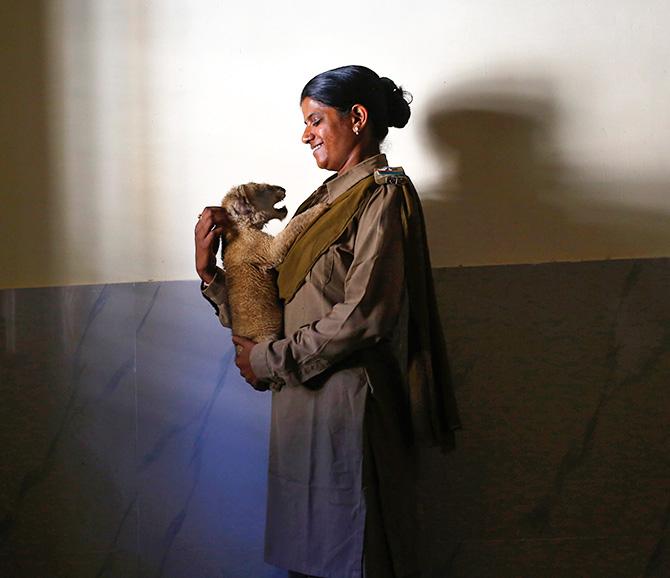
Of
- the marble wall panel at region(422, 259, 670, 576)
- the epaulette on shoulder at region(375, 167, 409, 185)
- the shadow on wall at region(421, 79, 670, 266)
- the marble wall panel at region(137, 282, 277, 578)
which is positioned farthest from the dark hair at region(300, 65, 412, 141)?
the marble wall panel at region(137, 282, 277, 578)

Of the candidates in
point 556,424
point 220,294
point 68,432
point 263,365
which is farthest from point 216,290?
point 556,424

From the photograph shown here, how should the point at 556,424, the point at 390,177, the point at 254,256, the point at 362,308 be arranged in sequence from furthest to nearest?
the point at 556,424 < the point at 254,256 < the point at 390,177 < the point at 362,308

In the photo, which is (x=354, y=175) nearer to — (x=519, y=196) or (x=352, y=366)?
(x=352, y=366)

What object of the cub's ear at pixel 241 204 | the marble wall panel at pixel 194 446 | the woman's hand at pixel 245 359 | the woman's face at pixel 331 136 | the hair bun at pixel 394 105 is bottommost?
the marble wall panel at pixel 194 446

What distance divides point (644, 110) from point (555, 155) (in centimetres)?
27

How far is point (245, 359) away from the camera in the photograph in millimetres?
1810

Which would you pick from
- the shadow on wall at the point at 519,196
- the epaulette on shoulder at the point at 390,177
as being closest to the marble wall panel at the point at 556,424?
the shadow on wall at the point at 519,196

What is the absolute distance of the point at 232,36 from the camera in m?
2.31

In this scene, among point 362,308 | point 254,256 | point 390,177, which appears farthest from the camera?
point 254,256

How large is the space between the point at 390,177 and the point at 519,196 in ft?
2.23

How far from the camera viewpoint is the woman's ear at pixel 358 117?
1846 millimetres

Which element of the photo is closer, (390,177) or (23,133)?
(390,177)

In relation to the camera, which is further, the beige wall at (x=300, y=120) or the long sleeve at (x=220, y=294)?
the beige wall at (x=300, y=120)

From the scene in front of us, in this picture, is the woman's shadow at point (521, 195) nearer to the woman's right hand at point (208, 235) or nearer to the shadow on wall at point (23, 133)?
the woman's right hand at point (208, 235)
